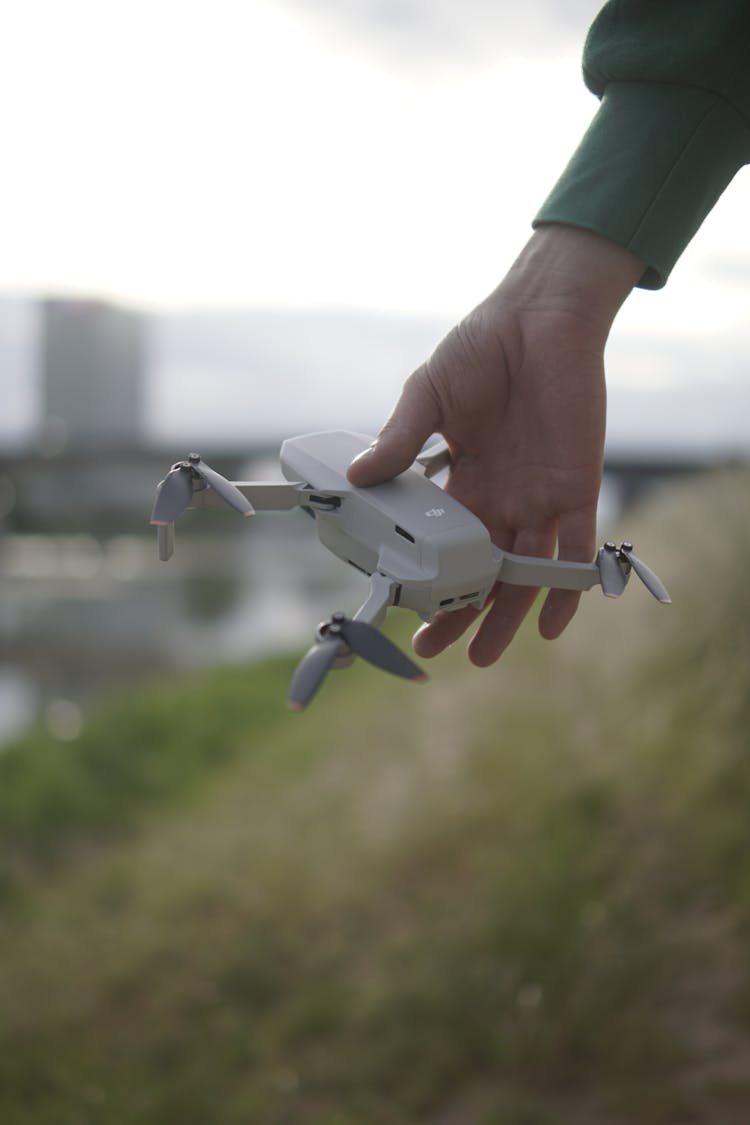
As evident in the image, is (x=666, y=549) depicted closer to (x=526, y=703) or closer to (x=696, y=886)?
(x=526, y=703)

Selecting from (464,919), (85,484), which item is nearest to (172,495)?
(464,919)

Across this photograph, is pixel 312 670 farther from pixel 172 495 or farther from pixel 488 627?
pixel 488 627

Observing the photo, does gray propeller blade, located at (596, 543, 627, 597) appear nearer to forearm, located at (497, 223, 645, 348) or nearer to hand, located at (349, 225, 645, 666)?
hand, located at (349, 225, 645, 666)

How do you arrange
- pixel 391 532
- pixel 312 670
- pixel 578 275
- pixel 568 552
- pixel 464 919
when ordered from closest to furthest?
pixel 312 670 → pixel 391 532 → pixel 578 275 → pixel 568 552 → pixel 464 919

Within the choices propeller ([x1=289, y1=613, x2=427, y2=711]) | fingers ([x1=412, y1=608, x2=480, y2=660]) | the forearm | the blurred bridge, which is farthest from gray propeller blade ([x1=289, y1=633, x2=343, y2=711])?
the blurred bridge

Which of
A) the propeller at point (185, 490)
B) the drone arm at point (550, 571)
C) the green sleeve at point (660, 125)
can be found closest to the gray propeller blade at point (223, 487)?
the propeller at point (185, 490)

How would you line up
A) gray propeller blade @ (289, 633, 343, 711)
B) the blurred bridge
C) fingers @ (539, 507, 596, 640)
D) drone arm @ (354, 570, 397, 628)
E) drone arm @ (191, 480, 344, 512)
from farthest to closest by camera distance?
the blurred bridge
fingers @ (539, 507, 596, 640)
drone arm @ (191, 480, 344, 512)
drone arm @ (354, 570, 397, 628)
gray propeller blade @ (289, 633, 343, 711)

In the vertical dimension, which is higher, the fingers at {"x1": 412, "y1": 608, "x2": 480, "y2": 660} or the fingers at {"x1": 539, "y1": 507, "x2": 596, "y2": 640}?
the fingers at {"x1": 539, "y1": 507, "x2": 596, "y2": 640}
